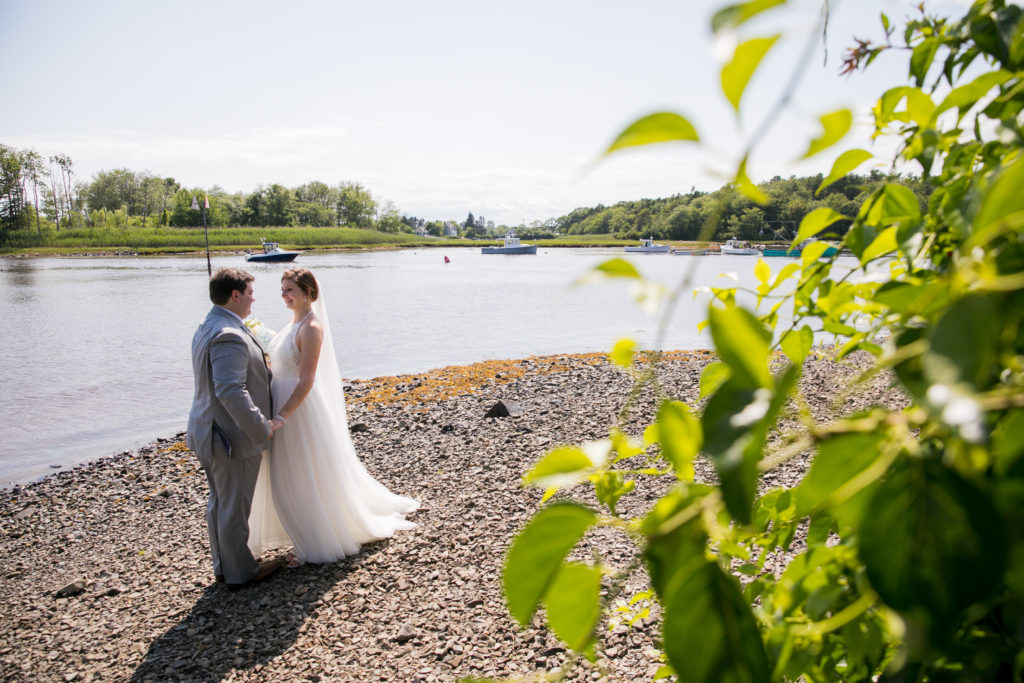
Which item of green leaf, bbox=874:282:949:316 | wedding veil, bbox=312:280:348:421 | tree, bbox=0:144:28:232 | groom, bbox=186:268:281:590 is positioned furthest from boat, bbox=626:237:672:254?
tree, bbox=0:144:28:232

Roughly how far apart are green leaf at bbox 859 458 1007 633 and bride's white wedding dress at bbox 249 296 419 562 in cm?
514

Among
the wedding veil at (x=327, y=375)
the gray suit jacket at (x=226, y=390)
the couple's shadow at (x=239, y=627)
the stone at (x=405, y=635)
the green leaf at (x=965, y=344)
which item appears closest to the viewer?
the green leaf at (x=965, y=344)

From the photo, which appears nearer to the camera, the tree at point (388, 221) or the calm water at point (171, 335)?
the calm water at point (171, 335)

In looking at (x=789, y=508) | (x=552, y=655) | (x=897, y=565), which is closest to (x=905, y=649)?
(x=897, y=565)

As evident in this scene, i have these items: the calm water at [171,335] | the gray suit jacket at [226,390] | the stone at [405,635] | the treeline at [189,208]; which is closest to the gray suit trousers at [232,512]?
the gray suit jacket at [226,390]

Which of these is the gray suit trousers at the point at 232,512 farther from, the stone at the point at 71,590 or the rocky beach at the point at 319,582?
the stone at the point at 71,590

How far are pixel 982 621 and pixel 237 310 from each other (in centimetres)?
490

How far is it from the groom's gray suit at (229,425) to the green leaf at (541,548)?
177 inches

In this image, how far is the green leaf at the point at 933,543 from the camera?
244 millimetres

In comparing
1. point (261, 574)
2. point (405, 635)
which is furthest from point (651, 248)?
point (405, 635)

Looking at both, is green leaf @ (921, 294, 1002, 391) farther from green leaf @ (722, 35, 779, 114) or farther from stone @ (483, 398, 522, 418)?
stone @ (483, 398, 522, 418)

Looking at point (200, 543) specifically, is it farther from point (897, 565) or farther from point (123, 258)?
point (123, 258)

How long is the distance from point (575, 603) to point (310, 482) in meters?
5.16

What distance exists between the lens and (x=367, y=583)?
4828 millimetres
